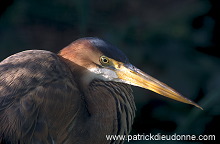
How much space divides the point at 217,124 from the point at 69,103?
2006 millimetres

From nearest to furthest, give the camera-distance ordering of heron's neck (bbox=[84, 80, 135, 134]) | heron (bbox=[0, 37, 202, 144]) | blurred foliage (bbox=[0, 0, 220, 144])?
1. heron (bbox=[0, 37, 202, 144])
2. heron's neck (bbox=[84, 80, 135, 134])
3. blurred foliage (bbox=[0, 0, 220, 144])

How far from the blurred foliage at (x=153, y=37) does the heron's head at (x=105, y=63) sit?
4.12 feet

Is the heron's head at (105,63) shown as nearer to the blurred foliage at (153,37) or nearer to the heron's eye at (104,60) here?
the heron's eye at (104,60)

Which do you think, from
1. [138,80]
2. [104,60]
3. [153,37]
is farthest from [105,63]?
[153,37]

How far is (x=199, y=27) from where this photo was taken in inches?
149

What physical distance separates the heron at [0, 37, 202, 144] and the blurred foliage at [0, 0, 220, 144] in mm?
1303

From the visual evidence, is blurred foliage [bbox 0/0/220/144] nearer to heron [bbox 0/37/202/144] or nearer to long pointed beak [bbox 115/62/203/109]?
long pointed beak [bbox 115/62/203/109]

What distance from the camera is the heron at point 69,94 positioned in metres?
1.83

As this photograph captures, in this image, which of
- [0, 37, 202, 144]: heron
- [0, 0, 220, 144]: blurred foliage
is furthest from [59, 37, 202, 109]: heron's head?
[0, 0, 220, 144]: blurred foliage

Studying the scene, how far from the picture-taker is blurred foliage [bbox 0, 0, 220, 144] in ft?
11.5

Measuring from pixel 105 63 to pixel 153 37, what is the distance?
5.81 feet

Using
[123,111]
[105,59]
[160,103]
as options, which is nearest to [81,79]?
[105,59]

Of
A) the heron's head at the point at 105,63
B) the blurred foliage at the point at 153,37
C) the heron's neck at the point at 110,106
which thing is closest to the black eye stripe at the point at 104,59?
the heron's head at the point at 105,63

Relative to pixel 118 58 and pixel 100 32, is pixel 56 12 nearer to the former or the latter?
pixel 100 32
